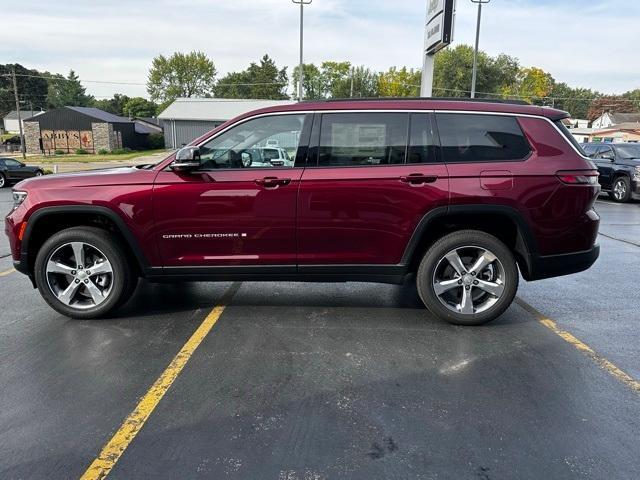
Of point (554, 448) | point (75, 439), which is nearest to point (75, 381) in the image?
→ point (75, 439)

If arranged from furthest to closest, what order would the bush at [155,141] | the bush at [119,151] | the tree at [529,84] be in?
1. the tree at [529,84]
2. the bush at [155,141]
3. the bush at [119,151]

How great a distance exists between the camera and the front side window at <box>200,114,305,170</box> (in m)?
4.30

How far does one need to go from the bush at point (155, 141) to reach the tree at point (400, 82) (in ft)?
114

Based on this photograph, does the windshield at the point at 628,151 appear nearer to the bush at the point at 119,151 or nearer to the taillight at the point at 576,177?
the taillight at the point at 576,177

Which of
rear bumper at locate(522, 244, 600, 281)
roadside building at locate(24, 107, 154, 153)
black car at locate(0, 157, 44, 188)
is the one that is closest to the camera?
rear bumper at locate(522, 244, 600, 281)

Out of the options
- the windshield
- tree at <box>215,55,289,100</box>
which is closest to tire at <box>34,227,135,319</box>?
the windshield

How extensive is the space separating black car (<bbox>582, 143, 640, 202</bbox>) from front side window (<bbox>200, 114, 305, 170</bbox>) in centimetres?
1338

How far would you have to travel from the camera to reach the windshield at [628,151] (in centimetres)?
1508

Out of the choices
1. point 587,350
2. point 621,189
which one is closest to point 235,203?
point 587,350

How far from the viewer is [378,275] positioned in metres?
4.39

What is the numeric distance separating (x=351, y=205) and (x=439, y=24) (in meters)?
7.03

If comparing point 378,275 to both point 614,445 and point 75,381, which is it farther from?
point 75,381

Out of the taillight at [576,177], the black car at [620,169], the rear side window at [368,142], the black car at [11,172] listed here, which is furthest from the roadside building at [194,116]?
the taillight at [576,177]

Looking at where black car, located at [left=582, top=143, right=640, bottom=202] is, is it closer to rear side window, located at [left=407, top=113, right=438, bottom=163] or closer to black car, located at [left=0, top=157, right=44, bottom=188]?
rear side window, located at [left=407, top=113, right=438, bottom=163]
